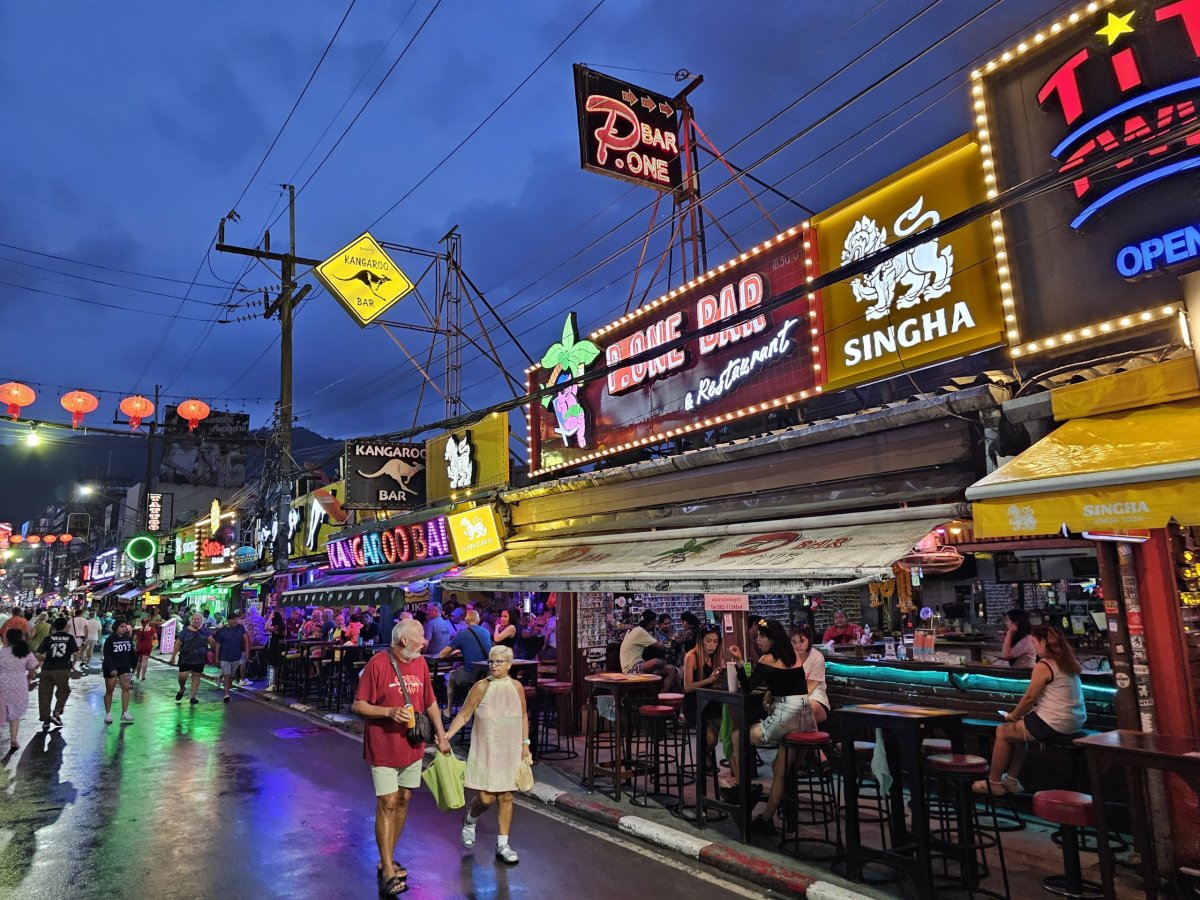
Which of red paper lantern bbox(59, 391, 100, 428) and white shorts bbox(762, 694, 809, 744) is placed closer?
white shorts bbox(762, 694, 809, 744)

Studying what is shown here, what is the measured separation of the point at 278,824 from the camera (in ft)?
25.2

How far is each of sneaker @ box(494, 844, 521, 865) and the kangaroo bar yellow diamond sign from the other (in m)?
12.4

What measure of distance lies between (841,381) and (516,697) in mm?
5383

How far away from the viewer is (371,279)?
1709 cm

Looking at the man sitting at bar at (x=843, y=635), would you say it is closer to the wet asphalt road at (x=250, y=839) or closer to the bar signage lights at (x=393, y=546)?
the wet asphalt road at (x=250, y=839)

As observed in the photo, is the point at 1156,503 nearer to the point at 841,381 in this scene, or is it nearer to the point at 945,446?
the point at 945,446

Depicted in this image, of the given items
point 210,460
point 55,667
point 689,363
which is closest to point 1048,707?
point 689,363

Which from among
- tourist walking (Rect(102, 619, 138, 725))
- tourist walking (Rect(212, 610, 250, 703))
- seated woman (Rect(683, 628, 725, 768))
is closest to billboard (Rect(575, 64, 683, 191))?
seated woman (Rect(683, 628, 725, 768))

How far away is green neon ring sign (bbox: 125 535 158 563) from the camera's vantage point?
41.5 metres

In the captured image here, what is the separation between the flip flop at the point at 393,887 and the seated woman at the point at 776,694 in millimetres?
3234

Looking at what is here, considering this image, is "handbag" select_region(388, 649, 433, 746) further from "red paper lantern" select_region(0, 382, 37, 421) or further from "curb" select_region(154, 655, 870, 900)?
"red paper lantern" select_region(0, 382, 37, 421)

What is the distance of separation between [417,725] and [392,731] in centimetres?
20

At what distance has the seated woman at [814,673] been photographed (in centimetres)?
745

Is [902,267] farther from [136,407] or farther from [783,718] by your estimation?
[136,407]
